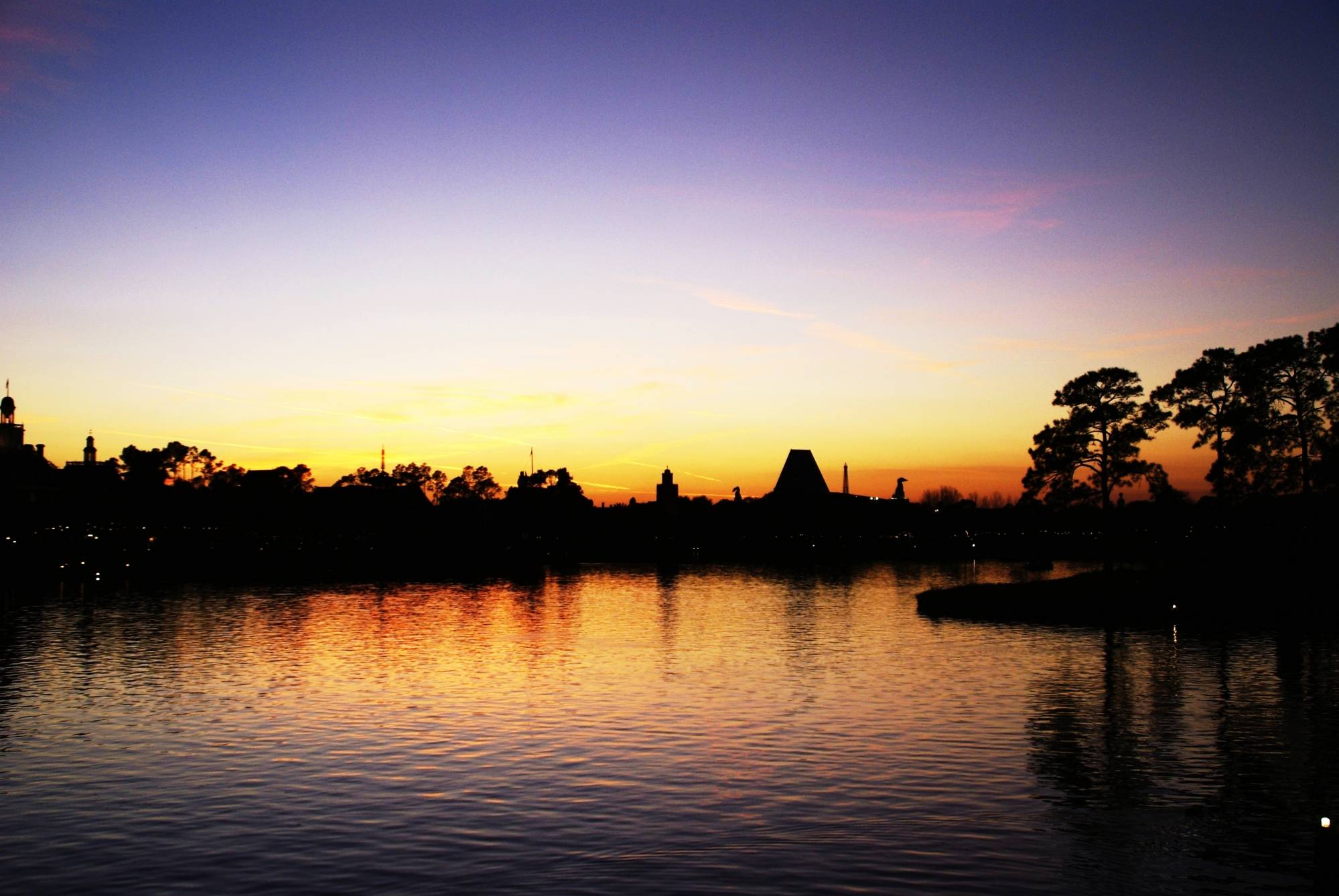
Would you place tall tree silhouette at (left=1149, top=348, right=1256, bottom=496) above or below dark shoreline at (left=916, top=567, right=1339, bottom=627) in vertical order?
above

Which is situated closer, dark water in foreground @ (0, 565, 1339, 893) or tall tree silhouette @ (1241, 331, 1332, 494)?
dark water in foreground @ (0, 565, 1339, 893)

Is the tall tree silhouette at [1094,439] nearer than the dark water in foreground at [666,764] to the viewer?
No

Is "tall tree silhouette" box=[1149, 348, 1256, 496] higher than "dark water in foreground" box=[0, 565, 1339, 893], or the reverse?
"tall tree silhouette" box=[1149, 348, 1256, 496]

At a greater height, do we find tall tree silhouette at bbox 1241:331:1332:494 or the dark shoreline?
tall tree silhouette at bbox 1241:331:1332:494

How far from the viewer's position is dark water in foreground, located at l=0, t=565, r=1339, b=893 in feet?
66.2

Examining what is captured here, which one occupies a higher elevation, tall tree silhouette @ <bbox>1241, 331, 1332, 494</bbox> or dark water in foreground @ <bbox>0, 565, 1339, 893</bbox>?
tall tree silhouette @ <bbox>1241, 331, 1332, 494</bbox>

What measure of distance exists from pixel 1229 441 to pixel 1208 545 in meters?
8.70

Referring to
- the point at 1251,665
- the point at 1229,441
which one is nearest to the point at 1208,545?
the point at 1229,441

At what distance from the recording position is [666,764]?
95.0ft

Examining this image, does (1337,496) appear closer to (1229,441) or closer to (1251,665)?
(1229,441)

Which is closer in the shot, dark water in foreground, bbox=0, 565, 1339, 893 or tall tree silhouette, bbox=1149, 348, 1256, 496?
dark water in foreground, bbox=0, 565, 1339, 893

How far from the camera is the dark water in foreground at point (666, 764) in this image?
20.2 m

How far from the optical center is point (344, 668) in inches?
1895

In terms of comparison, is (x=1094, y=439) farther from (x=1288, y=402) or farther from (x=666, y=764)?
(x=666, y=764)
